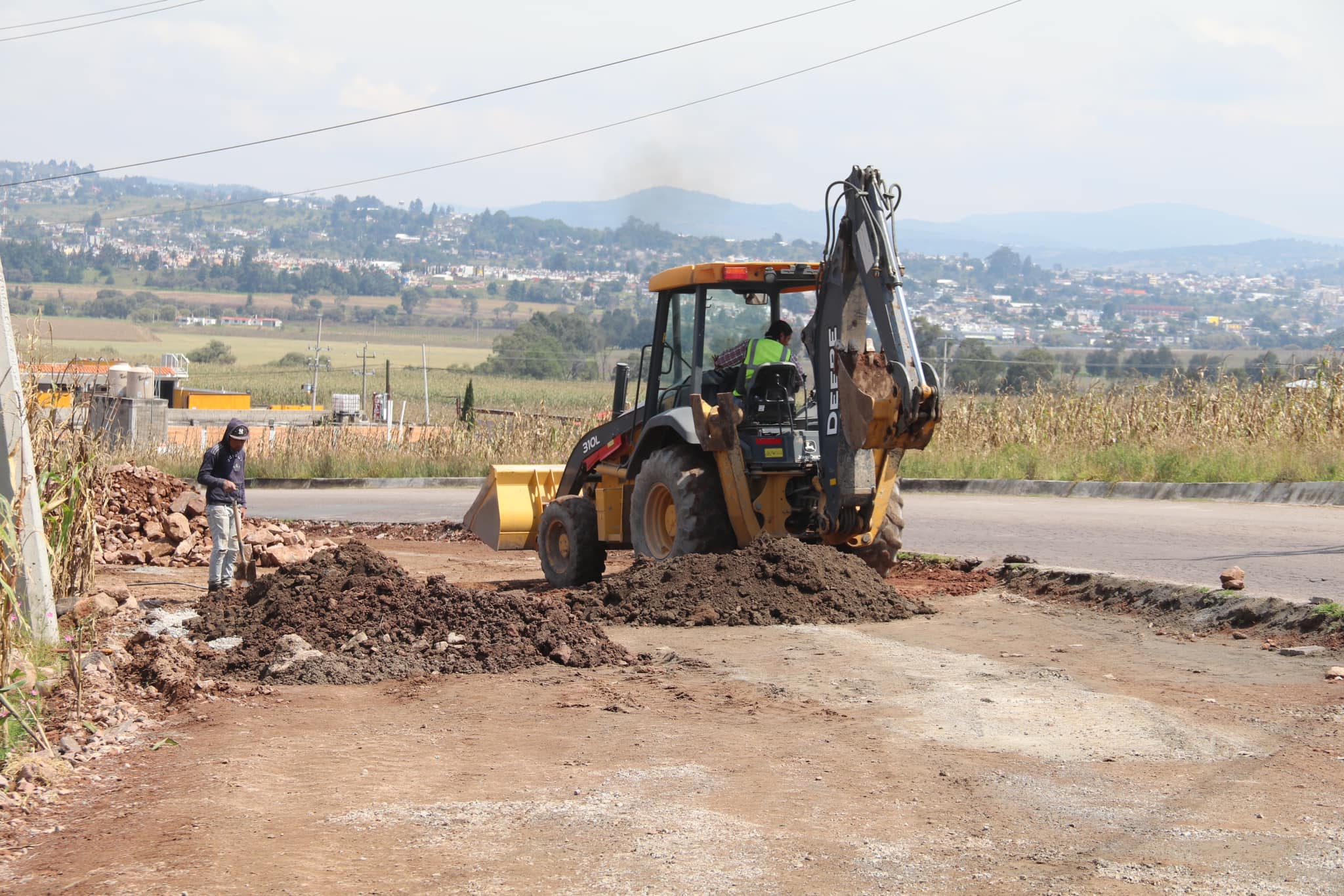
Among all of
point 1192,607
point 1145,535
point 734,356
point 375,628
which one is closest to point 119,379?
point 734,356

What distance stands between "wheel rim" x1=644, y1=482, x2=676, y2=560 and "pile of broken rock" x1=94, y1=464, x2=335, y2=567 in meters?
4.02

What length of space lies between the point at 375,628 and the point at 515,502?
5086mm

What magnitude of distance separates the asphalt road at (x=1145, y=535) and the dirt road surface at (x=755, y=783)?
2540mm

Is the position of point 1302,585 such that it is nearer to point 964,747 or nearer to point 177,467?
point 964,747

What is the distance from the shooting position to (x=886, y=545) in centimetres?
1068

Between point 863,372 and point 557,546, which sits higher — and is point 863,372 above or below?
above

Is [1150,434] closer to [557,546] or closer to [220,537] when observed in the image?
[557,546]

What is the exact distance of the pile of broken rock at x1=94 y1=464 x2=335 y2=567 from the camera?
47.0 ft

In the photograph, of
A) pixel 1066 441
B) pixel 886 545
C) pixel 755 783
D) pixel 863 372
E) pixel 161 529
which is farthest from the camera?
pixel 1066 441

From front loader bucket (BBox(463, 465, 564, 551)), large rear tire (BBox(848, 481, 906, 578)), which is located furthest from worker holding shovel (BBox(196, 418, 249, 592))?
large rear tire (BBox(848, 481, 906, 578))

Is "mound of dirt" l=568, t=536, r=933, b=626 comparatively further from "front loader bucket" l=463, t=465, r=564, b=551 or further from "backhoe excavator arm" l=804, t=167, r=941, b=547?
"front loader bucket" l=463, t=465, r=564, b=551

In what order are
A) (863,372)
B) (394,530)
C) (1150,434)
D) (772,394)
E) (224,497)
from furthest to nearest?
(1150,434), (394,530), (224,497), (772,394), (863,372)

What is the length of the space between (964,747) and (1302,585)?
4.89 metres

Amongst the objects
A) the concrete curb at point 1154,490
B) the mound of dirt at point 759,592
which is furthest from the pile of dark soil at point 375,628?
the concrete curb at point 1154,490
